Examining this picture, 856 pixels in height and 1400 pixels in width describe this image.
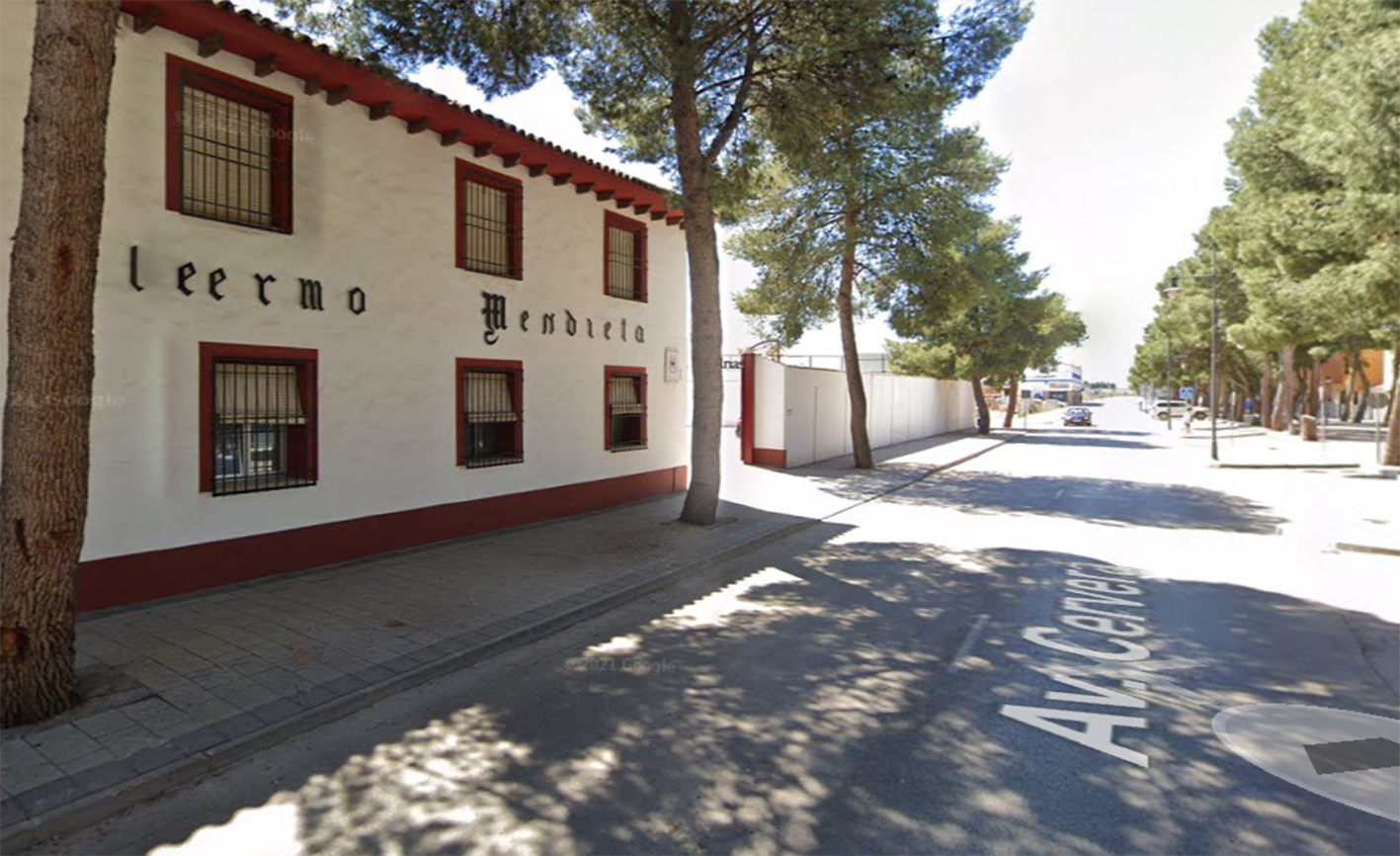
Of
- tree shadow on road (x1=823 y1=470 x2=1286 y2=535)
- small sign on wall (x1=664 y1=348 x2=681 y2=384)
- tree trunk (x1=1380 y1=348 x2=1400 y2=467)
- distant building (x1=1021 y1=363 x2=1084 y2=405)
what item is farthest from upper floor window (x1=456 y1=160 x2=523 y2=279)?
distant building (x1=1021 y1=363 x2=1084 y2=405)

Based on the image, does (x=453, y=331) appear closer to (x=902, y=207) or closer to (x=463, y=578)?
(x=463, y=578)

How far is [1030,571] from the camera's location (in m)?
8.55

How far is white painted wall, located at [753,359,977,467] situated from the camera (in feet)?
63.9

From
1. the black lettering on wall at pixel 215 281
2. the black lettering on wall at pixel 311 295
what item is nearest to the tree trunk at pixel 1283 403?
the black lettering on wall at pixel 311 295

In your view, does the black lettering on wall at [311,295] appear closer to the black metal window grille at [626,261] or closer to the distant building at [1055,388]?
the black metal window grille at [626,261]

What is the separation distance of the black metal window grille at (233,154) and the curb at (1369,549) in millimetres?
13914

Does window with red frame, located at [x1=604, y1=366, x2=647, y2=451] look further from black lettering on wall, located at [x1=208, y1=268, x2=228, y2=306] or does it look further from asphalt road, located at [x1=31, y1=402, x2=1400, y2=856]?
black lettering on wall, located at [x1=208, y1=268, x2=228, y2=306]

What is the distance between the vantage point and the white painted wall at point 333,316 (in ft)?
21.0

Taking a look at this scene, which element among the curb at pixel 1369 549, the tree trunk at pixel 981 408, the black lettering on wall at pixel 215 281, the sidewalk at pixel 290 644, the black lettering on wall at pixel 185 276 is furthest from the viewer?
the tree trunk at pixel 981 408

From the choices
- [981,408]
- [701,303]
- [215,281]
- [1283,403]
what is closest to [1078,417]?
[1283,403]

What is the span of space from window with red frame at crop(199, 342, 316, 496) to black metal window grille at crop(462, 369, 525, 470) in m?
2.20

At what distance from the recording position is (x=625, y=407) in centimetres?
1315

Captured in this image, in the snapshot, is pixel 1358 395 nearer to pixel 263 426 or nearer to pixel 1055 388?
pixel 1055 388

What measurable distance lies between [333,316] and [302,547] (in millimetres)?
2585
